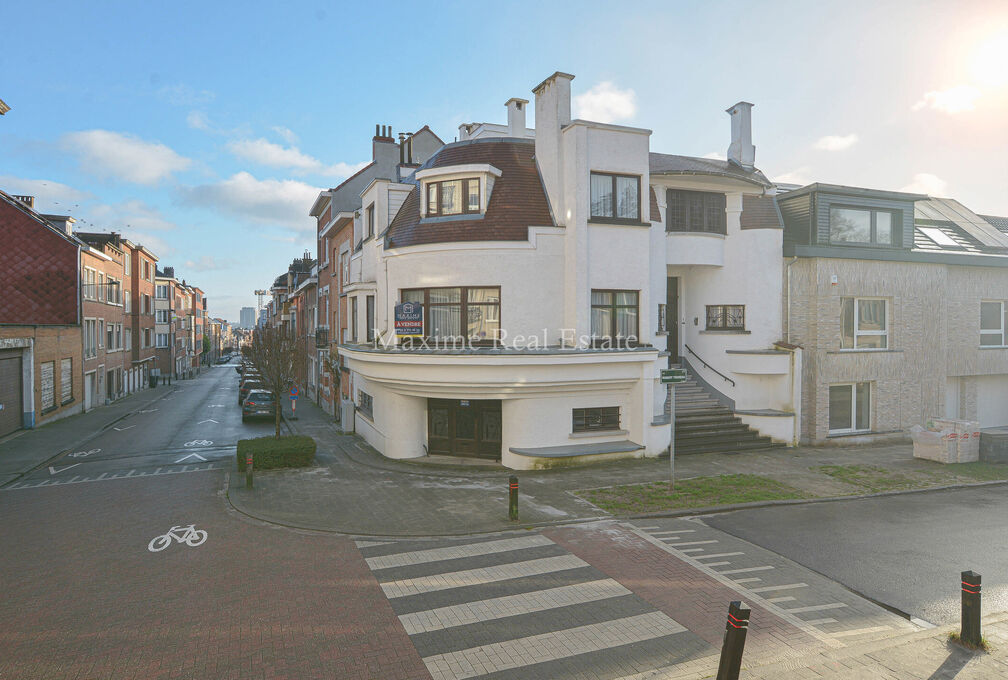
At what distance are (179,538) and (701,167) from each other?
20.3m

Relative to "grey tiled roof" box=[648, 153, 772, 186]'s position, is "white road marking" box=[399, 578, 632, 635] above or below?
below

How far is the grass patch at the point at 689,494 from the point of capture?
1254cm

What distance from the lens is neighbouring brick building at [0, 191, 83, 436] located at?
24797 millimetres

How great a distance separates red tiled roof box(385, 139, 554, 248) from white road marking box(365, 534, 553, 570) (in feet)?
28.9

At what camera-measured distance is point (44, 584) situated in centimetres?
882

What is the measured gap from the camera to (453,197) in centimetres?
1695

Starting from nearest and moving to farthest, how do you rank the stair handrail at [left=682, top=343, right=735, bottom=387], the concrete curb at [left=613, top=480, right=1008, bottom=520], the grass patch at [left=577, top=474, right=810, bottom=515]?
the concrete curb at [left=613, top=480, right=1008, bottom=520] → the grass patch at [left=577, top=474, right=810, bottom=515] → the stair handrail at [left=682, top=343, right=735, bottom=387]

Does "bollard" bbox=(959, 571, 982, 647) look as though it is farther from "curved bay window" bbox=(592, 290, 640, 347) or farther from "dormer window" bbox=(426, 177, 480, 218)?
"dormer window" bbox=(426, 177, 480, 218)

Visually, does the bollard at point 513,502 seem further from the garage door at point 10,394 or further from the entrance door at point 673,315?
the garage door at point 10,394

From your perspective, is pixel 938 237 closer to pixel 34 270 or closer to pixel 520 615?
pixel 520 615

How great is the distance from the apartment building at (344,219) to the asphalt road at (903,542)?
62.5 feet

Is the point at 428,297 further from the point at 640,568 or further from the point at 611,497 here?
the point at 640,568

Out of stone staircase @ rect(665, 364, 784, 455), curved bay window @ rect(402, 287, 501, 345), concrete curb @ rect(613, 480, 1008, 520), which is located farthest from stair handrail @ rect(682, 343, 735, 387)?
curved bay window @ rect(402, 287, 501, 345)

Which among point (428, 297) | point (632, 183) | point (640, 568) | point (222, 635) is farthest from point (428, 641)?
point (632, 183)
